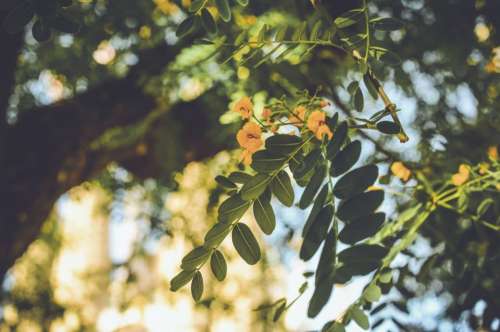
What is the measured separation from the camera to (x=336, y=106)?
1990 millimetres

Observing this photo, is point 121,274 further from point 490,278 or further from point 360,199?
point 360,199

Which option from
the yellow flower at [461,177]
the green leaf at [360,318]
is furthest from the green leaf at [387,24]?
the green leaf at [360,318]

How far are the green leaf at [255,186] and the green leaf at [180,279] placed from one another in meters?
0.18

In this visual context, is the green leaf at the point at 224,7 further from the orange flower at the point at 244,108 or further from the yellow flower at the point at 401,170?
the yellow flower at the point at 401,170

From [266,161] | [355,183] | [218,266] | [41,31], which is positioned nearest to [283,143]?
[266,161]

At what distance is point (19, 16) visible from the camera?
0.94 m

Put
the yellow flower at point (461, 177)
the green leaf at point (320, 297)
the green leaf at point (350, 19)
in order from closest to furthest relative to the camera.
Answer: the green leaf at point (320, 297), the green leaf at point (350, 19), the yellow flower at point (461, 177)

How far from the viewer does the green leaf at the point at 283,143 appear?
0.91 meters

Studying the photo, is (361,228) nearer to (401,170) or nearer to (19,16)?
Answer: (401,170)

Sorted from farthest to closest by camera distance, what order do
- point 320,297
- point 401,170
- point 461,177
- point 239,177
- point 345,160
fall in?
point 401,170, point 461,177, point 239,177, point 345,160, point 320,297

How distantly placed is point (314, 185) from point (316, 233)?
0.09 meters

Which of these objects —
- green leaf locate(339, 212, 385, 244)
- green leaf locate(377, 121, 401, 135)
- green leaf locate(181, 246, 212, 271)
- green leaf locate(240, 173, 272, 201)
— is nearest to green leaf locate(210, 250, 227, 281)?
green leaf locate(181, 246, 212, 271)

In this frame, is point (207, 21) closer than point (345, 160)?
No

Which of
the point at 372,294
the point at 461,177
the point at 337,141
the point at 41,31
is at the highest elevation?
the point at 41,31
